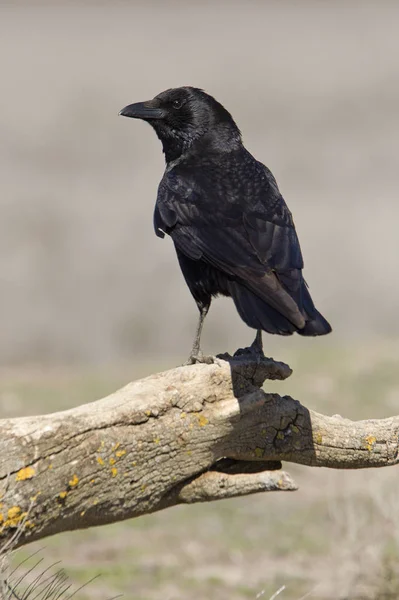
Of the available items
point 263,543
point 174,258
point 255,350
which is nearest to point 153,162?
point 174,258

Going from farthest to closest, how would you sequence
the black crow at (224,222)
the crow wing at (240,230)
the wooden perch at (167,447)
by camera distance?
the crow wing at (240,230) → the black crow at (224,222) → the wooden perch at (167,447)

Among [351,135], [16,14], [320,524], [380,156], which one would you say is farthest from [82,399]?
[16,14]

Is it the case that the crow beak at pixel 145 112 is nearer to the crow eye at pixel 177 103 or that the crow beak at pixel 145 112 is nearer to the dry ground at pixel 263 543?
the crow eye at pixel 177 103

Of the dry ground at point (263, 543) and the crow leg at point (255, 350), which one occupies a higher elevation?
the crow leg at point (255, 350)

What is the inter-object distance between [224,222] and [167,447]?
133 centimetres

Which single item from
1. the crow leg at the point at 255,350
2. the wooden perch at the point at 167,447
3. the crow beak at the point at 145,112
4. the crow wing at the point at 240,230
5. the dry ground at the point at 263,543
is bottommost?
the dry ground at the point at 263,543

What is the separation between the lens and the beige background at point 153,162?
686 inches

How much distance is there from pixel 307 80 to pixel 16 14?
507 inches

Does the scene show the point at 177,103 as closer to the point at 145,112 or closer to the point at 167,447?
the point at 145,112

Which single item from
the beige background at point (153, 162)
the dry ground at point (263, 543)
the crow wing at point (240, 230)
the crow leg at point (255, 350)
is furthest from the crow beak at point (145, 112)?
A: the beige background at point (153, 162)

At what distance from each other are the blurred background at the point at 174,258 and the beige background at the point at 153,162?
55 millimetres

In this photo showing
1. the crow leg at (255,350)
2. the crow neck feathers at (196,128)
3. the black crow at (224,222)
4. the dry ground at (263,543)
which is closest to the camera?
the black crow at (224,222)

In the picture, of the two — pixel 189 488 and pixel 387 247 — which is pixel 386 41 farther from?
pixel 189 488

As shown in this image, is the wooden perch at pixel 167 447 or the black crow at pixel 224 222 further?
the black crow at pixel 224 222
